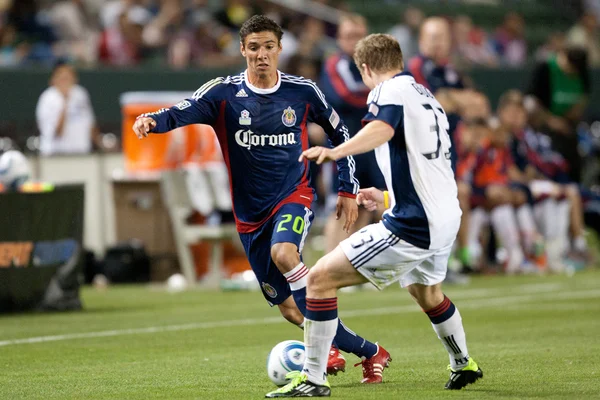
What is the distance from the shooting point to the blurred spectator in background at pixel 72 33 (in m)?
19.4

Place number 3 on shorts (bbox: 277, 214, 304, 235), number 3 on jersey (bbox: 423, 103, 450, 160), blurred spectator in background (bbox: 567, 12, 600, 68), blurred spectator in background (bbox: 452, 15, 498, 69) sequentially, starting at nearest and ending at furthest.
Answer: number 3 on jersey (bbox: 423, 103, 450, 160), number 3 on shorts (bbox: 277, 214, 304, 235), blurred spectator in background (bbox: 452, 15, 498, 69), blurred spectator in background (bbox: 567, 12, 600, 68)

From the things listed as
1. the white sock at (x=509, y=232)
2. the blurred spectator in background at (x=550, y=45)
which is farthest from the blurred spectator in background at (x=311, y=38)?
the white sock at (x=509, y=232)

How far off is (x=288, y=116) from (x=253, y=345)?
2.34 m

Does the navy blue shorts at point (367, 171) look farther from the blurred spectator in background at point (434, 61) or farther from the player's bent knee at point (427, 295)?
the player's bent knee at point (427, 295)

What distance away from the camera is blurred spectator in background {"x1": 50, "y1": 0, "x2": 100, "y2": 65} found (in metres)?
19.4

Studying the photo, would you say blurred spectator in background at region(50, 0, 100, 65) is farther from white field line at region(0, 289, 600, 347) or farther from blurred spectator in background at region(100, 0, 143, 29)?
white field line at region(0, 289, 600, 347)

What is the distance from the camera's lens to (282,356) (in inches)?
274

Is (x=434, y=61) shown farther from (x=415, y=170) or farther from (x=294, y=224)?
(x=415, y=170)

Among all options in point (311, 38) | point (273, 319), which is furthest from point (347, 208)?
point (311, 38)

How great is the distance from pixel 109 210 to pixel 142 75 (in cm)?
369

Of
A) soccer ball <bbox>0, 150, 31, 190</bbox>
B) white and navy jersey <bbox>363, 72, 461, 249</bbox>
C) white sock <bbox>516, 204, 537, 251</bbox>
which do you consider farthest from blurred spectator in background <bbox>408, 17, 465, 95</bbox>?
white and navy jersey <bbox>363, 72, 461, 249</bbox>

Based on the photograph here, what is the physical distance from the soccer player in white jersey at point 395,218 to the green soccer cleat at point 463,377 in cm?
54

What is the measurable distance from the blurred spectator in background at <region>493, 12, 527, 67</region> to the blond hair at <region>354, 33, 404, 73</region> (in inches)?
774

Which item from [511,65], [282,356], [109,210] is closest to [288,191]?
[282,356]
